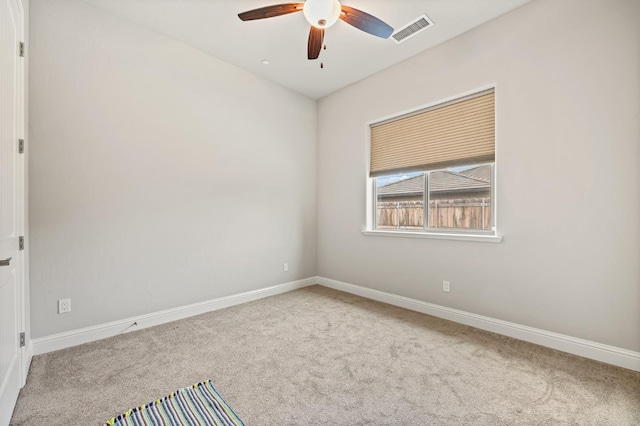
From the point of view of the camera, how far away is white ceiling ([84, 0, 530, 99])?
2.49m

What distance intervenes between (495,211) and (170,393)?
9.71 feet

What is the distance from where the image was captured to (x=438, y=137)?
10.3 feet

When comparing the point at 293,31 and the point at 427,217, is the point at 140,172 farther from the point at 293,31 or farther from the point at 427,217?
the point at 427,217

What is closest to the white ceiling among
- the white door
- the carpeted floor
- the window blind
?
the window blind

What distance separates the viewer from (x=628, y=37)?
2.04m

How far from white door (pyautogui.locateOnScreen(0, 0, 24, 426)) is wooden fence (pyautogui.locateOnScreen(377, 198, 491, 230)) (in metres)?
3.38

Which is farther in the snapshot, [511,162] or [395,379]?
[511,162]

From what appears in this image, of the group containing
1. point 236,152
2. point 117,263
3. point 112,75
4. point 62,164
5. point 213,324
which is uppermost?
point 112,75

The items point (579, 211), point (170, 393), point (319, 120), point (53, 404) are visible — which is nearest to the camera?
point (53, 404)

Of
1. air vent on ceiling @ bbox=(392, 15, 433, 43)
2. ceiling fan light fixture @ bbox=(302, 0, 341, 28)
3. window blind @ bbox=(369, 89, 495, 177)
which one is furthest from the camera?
window blind @ bbox=(369, 89, 495, 177)

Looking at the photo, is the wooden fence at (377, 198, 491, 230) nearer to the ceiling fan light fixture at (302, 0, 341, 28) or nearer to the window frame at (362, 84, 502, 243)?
the window frame at (362, 84, 502, 243)

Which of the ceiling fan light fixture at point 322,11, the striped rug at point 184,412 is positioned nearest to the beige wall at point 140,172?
the striped rug at point 184,412

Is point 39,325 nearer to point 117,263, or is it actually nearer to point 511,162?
point 117,263

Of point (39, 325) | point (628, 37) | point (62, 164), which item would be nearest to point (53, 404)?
point (39, 325)
